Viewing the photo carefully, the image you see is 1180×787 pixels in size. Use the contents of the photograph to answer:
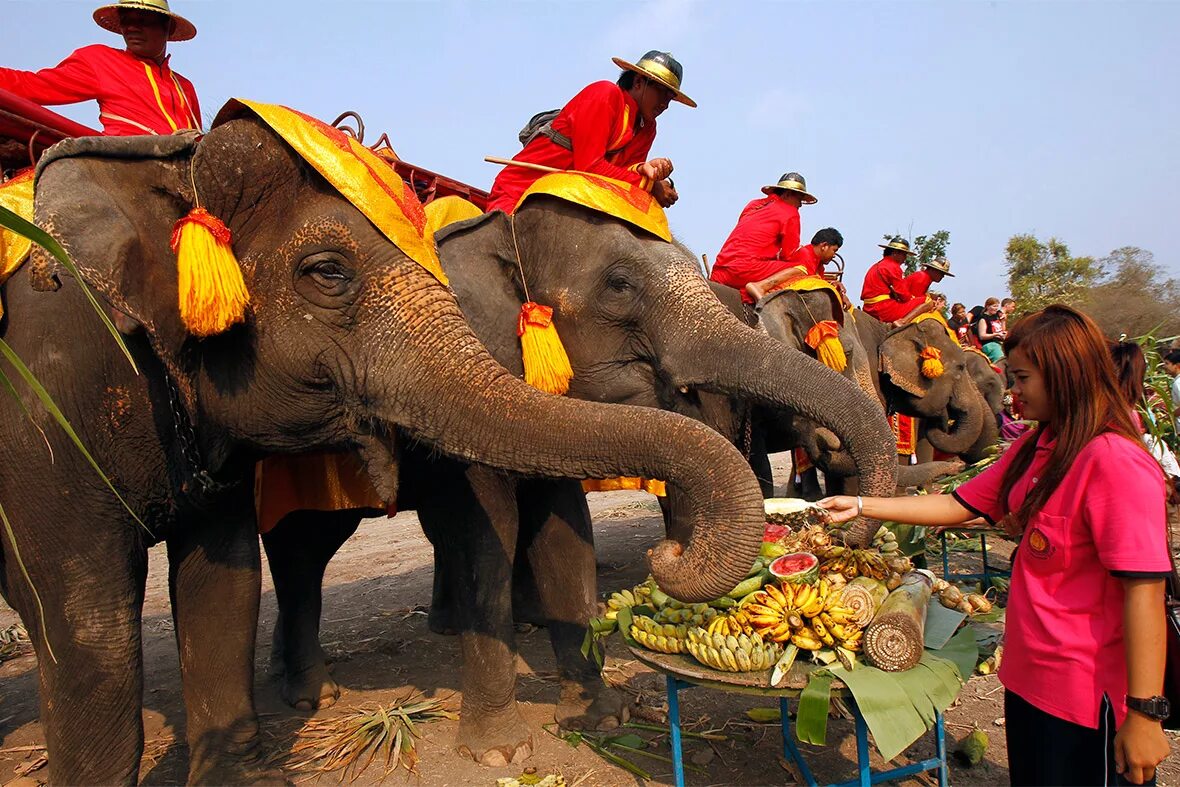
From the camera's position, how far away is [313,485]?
4676mm

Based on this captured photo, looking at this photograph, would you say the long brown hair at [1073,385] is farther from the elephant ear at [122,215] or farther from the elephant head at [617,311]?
the elephant ear at [122,215]

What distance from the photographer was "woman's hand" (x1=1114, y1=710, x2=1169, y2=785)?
87.8 inches

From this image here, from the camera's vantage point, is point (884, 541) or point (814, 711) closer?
point (814, 711)

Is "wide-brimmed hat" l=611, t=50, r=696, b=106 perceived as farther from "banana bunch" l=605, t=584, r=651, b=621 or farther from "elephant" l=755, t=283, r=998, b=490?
"elephant" l=755, t=283, r=998, b=490

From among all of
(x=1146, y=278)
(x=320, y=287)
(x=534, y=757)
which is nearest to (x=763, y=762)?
(x=534, y=757)

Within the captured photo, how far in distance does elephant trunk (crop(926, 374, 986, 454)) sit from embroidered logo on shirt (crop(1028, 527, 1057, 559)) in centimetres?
817

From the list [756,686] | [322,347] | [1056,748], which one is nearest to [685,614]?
[756,686]

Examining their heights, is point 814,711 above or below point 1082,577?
below

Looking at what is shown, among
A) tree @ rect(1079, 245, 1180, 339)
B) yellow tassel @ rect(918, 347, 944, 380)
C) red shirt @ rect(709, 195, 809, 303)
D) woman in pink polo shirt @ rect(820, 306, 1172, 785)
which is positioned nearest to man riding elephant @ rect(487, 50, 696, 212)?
red shirt @ rect(709, 195, 809, 303)

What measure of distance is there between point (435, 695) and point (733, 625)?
275cm

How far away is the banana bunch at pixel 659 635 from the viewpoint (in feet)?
11.2

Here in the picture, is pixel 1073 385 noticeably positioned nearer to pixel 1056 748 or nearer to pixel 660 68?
pixel 1056 748

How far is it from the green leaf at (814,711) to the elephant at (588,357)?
1.32 m

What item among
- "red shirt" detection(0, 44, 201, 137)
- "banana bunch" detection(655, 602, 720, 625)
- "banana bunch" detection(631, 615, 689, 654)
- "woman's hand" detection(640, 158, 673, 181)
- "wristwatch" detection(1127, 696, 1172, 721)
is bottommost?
"banana bunch" detection(631, 615, 689, 654)
